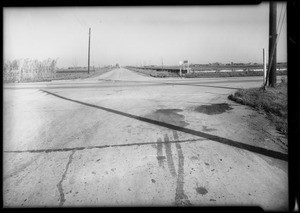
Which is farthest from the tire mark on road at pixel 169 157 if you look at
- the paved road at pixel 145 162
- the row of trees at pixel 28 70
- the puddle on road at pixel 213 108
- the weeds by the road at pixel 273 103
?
the row of trees at pixel 28 70

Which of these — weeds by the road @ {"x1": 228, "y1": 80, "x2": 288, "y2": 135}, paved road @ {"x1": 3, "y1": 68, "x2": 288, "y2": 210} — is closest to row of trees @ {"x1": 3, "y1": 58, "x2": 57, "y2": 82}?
paved road @ {"x1": 3, "y1": 68, "x2": 288, "y2": 210}

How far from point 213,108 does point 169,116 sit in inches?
78.4

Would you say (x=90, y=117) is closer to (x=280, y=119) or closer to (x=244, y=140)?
(x=244, y=140)

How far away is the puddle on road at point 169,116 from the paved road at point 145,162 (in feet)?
0.10

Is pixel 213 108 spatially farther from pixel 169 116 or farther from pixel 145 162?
pixel 145 162

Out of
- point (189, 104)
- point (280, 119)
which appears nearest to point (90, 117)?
point (189, 104)

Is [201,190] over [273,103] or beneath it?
beneath

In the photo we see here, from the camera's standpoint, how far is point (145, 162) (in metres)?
3.62

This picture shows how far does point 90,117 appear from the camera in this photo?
6621 mm

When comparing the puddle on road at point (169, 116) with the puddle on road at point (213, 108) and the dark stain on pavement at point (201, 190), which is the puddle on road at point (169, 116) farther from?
the dark stain on pavement at point (201, 190)

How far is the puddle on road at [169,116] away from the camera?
5901 millimetres

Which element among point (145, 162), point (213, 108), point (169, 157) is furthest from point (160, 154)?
point (213, 108)

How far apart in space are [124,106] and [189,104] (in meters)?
2.55

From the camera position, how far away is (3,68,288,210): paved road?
276 centimetres
